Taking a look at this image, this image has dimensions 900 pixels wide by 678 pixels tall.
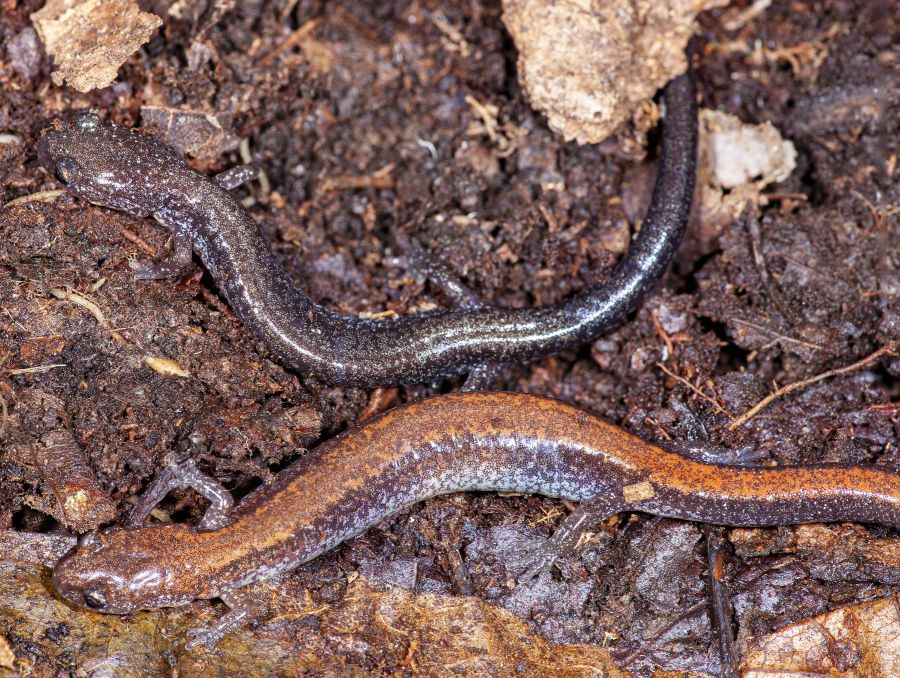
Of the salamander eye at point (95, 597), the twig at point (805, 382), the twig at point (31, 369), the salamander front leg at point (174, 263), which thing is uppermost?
the salamander front leg at point (174, 263)

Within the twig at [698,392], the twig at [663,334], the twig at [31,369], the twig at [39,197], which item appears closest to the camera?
the twig at [31,369]

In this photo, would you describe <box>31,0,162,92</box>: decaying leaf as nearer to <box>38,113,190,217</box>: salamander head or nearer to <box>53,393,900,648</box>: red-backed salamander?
<box>38,113,190,217</box>: salamander head

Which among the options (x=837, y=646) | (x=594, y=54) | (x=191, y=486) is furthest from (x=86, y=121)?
(x=837, y=646)

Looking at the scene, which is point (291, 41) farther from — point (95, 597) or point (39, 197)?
point (95, 597)

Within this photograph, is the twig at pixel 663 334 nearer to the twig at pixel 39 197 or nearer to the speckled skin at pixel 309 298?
the speckled skin at pixel 309 298

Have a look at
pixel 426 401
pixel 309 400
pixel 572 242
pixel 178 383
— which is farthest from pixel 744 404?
pixel 178 383

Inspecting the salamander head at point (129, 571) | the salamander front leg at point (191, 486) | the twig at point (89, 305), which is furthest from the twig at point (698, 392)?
the twig at point (89, 305)

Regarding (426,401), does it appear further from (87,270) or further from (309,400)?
(87,270)
